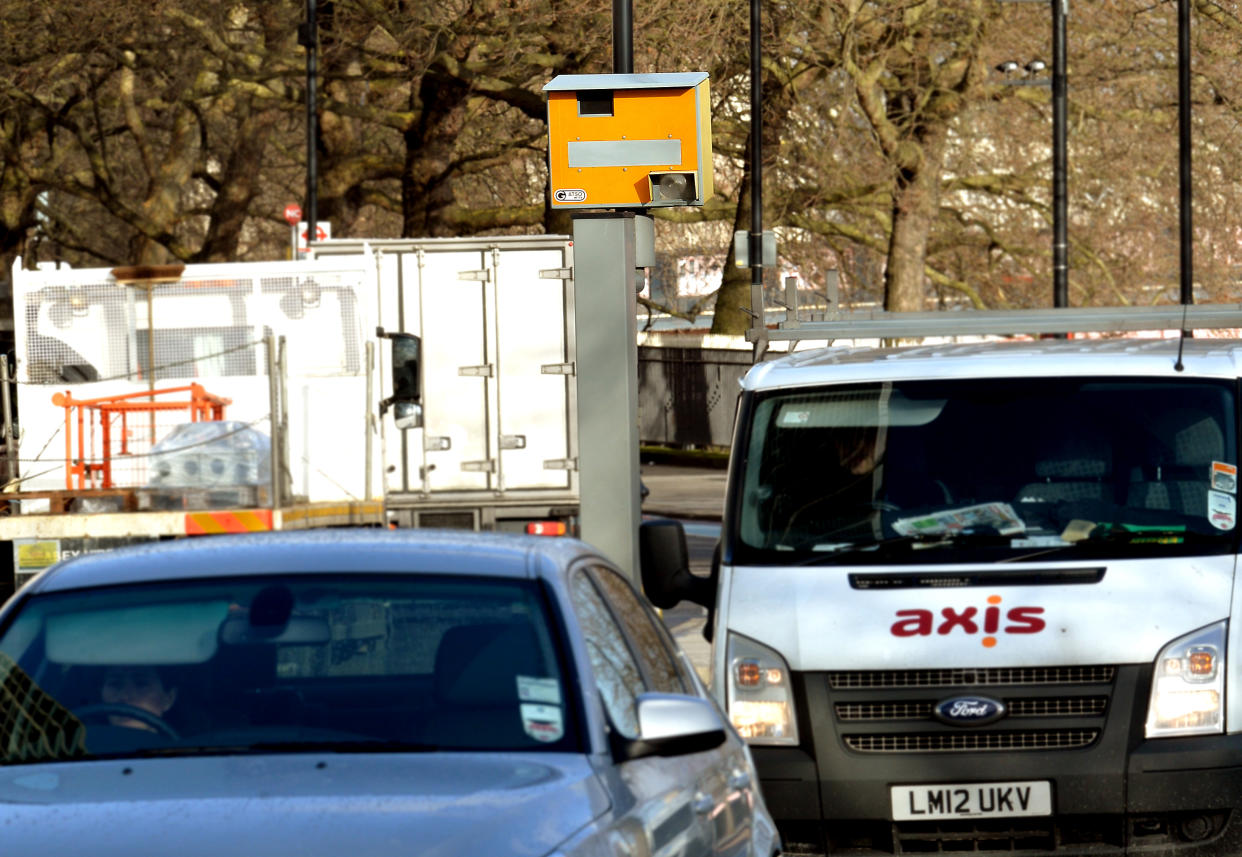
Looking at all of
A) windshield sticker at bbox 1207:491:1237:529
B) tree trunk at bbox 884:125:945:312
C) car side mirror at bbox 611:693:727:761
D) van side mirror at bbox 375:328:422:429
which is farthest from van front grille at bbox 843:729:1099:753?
tree trunk at bbox 884:125:945:312

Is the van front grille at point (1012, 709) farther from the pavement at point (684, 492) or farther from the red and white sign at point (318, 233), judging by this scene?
the red and white sign at point (318, 233)

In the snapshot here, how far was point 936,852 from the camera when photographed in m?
6.73

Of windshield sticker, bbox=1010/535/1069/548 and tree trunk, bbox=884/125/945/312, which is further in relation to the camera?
tree trunk, bbox=884/125/945/312

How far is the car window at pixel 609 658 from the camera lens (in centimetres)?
439

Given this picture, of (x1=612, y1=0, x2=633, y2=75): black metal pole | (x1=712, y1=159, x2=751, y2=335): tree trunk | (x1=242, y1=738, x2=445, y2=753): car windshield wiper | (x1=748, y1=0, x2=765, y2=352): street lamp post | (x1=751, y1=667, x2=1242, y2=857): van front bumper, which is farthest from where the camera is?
(x1=712, y1=159, x2=751, y2=335): tree trunk

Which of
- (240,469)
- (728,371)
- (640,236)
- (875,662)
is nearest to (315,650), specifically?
(875,662)

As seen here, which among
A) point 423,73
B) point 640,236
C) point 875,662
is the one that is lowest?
point 875,662

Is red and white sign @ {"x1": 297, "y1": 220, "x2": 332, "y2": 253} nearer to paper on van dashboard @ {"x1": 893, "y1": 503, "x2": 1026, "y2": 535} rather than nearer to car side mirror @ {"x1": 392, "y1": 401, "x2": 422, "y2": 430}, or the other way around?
car side mirror @ {"x1": 392, "y1": 401, "x2": 422, "y2": 430}

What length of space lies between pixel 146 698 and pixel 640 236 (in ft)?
21.7

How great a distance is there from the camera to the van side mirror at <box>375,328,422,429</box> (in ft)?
50.7

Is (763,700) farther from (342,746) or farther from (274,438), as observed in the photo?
(274,438)

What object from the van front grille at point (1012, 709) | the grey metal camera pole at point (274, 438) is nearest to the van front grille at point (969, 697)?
the van front grille at point (1012, 709)

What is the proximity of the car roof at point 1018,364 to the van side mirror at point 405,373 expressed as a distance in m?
7.94

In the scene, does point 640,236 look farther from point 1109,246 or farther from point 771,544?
point 1109,246
